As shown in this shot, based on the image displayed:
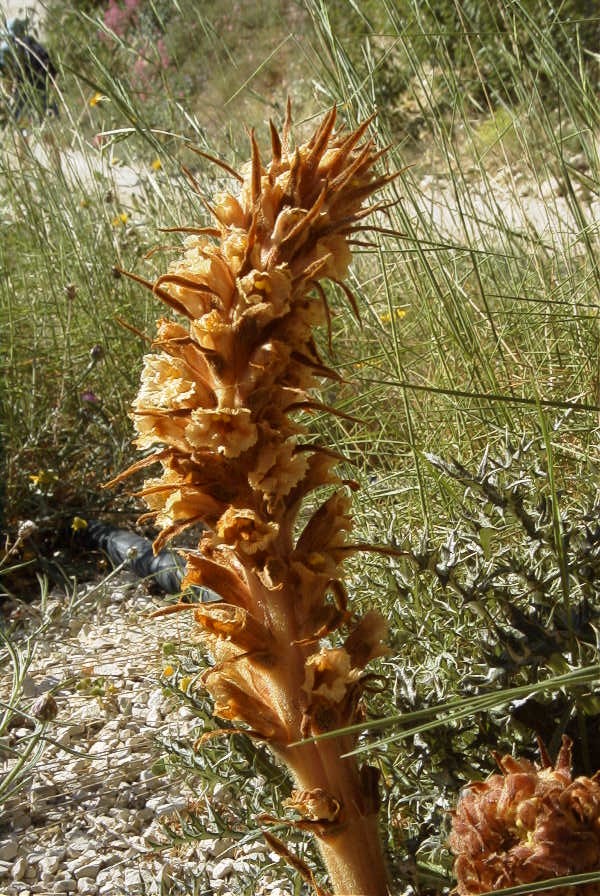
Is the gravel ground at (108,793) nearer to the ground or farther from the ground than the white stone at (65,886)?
farther from the ground

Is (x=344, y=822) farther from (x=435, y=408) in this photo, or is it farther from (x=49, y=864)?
(x=435, y=408)

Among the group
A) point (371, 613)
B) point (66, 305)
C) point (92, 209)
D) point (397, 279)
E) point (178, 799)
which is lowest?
point (178, 799)

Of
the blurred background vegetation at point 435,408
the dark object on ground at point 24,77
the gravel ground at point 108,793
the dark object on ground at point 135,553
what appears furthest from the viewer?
the dark object on ground at point 24,77

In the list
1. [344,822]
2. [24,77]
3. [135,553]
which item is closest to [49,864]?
[344,822]

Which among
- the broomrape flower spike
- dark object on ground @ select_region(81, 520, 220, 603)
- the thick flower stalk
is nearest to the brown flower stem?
the broomrape flower spike

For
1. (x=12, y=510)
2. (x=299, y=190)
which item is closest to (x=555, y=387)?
(x=299, y=190)

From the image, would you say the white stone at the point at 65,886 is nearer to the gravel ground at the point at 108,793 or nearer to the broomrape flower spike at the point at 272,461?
the gravel ground at the point at 108,793

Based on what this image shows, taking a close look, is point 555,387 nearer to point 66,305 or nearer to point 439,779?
point 439,779

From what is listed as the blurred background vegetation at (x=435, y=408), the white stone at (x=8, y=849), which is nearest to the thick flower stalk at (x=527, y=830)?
the blurred background vegetation at (x=435, y=408)
